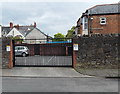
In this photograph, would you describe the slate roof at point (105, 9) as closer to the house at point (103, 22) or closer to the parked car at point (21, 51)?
the house at point (103, 22)

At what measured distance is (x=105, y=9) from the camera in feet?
86.4

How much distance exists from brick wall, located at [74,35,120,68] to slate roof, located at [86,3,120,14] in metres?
16.2

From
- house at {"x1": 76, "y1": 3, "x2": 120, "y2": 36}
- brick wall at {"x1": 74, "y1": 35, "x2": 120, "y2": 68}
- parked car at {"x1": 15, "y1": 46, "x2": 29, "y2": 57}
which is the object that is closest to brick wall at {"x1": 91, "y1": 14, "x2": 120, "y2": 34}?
house at {"x1": 76, "y1": 3, "x2": 120, "y2": 36}

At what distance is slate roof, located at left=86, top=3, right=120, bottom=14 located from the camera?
2562cm

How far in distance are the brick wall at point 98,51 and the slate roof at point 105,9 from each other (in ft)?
→ 53.1

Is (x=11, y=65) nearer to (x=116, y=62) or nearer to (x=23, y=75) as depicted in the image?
(x=23, y=75)

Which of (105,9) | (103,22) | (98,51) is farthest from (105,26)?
(98,51)

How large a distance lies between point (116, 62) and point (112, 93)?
5.66 metres

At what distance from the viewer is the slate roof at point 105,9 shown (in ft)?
84.1

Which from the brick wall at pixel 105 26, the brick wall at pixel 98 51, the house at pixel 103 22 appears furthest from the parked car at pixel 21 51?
the brick wall at pixel 98 51

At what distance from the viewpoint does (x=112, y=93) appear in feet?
18.7

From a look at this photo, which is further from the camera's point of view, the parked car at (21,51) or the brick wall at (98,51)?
the parked car at (21,51)

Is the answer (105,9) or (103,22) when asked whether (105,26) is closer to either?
(103,22)

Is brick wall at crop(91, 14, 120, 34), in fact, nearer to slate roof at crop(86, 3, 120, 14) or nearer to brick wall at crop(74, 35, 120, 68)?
slate roof at crop(86, 3, 120, 14)
